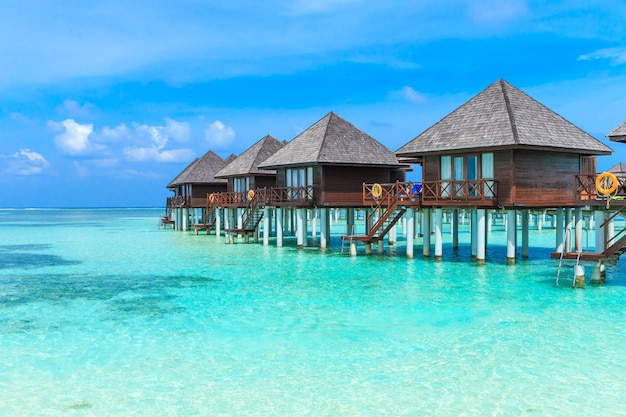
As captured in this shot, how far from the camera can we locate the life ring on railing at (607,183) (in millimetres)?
17605

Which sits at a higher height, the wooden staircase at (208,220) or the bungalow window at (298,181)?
the bungalow window at (298,181)

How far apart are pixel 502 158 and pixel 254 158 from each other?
21.5m

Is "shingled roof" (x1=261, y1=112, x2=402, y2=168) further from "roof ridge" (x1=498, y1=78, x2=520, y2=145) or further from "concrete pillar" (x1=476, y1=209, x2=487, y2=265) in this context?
"concrete pillar" (x1=476, y1=209, x2=487, y2=265)

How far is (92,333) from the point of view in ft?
44.2

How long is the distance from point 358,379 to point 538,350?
3858 mm

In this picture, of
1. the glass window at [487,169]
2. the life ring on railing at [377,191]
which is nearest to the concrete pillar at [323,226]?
the life ring on railing at [377,191]

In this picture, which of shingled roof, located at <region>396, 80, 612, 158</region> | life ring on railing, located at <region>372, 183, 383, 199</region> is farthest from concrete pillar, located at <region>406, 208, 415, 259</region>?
shingled roof, located at <region>396, 80, 612, 158</region>

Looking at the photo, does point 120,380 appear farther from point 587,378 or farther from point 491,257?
point 491,257

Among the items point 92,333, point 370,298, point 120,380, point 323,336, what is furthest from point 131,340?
point 370,298

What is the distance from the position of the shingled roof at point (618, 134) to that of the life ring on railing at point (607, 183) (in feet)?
4.92

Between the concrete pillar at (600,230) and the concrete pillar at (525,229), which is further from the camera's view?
the concrete pillar at (525,229)

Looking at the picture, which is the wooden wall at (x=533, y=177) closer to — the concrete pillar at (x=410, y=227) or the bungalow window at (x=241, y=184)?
the concrete pillar at (x=410, y=227)

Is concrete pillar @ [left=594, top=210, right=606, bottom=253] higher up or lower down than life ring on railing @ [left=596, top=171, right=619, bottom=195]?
lower down

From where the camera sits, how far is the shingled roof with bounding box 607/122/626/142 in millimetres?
18609
